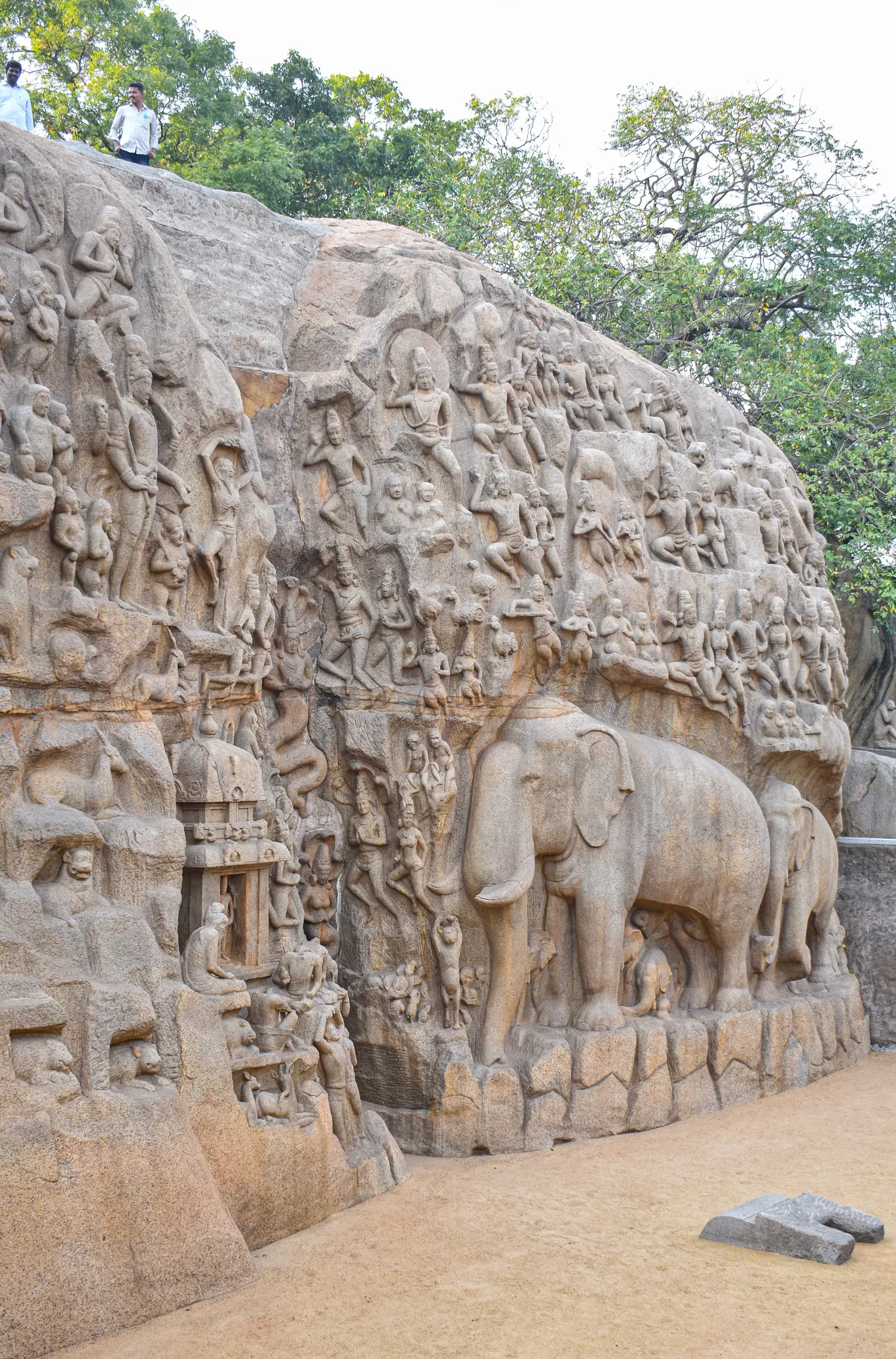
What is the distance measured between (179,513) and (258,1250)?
13.7 feet

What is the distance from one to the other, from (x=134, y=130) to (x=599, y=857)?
701cm

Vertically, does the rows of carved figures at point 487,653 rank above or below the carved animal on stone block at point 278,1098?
above

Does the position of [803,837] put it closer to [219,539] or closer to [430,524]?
[430,524]

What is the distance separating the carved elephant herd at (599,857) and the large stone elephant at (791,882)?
217 mm

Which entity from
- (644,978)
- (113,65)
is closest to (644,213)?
(113,65)

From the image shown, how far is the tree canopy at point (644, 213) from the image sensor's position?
1697cm

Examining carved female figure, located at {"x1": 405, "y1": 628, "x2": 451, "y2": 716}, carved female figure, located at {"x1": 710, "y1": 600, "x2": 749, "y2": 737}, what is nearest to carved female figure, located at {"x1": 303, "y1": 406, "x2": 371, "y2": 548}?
carved female figure, located at {"x1": 405, "y1": 628, "x2": 451, "y2": 716}

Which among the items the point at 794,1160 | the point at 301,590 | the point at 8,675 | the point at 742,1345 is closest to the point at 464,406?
the point at 301,590

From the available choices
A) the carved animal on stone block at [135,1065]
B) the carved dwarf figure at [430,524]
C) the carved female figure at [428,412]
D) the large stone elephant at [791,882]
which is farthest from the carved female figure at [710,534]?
the carved animal on stone block at [135,1065]

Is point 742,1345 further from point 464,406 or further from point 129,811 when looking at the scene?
point 464,406

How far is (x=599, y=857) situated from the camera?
984 centimetres

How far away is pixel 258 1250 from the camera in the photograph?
24.1 ft

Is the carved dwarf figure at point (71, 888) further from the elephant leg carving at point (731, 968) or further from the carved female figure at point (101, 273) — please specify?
the elephant leg carving at point (731, 968)

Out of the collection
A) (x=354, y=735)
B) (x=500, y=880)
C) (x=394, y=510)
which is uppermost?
(x=394, y=510)
